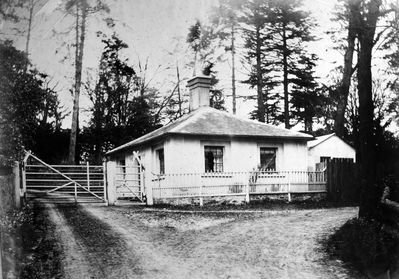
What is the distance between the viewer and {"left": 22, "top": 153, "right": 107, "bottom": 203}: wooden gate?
13102mm

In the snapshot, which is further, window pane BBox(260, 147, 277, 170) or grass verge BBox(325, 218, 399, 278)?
window pane BBox(260, 147, 277, 170)

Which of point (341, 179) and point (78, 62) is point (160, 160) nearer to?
point (78, 62)

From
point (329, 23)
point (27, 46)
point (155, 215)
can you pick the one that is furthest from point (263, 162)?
point (27, 46)

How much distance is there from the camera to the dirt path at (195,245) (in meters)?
5.80

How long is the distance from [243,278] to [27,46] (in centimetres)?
423

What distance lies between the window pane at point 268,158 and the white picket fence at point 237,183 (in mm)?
425

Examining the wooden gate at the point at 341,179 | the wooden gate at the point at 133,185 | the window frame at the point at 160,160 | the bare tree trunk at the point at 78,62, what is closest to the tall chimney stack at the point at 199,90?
the window frame at the point at 160,160

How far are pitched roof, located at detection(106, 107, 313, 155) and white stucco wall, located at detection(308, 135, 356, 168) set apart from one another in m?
3.19

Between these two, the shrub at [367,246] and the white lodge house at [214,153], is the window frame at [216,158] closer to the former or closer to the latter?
the white lodge house at [214,153]

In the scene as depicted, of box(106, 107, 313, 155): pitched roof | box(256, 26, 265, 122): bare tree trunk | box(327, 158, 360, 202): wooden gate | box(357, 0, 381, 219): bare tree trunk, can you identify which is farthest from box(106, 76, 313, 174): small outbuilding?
box(357, 0, 381, 219): bare tree trunk

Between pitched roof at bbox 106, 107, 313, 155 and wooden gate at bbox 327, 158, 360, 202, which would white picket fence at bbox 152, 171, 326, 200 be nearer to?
wooden gate at bbox 327, 158, 360, 202

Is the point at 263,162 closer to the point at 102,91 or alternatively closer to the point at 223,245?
the point at 102,91

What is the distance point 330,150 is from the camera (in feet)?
71.6

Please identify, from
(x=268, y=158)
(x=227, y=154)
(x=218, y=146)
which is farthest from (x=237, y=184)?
(x=268, y=158)
